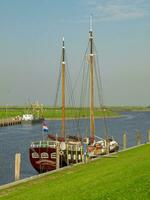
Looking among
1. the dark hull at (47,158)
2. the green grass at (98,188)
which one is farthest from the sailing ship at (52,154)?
the green grass at (98,188)

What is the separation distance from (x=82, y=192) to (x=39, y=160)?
2498 centimetres

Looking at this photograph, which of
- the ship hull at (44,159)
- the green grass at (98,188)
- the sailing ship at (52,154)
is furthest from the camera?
the ship hull at (44,159)

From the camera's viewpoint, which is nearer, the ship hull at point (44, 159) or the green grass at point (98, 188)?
the green grass at point (98, 188)

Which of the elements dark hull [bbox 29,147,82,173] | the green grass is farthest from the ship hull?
the green grass

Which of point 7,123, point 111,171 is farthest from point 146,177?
point 7,123

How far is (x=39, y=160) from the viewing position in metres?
43.3

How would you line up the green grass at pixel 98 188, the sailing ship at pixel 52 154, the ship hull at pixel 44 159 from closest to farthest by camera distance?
the green grass at pixel 98 188
the sailing ship at pixel 52 154
the ship hull at pixel 44 159

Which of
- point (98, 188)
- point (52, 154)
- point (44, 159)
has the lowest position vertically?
point (44, 159)

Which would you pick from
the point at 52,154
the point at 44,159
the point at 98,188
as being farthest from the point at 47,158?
the point at 98,188

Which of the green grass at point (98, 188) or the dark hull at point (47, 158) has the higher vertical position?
the green grass at point (98, 188)

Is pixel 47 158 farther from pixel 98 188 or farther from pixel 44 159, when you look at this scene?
pixel 98 188

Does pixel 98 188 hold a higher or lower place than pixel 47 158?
higher

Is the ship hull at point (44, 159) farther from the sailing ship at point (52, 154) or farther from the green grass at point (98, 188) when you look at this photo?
the green grass at point (98, 188)

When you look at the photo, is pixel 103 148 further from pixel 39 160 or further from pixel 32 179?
pixel 32 179
